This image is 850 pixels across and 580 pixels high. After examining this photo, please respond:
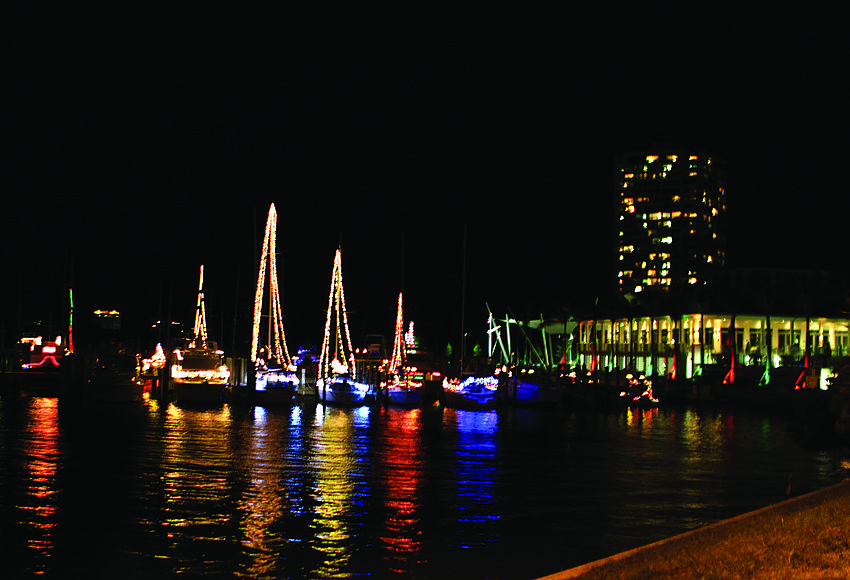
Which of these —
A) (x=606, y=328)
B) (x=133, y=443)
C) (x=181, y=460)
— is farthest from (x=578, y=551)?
(x=606, y=328)

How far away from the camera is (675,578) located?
399 inches

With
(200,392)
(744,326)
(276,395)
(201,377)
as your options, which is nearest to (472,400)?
(276,395)

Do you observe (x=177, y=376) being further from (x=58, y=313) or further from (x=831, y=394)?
(x=831, y=394)

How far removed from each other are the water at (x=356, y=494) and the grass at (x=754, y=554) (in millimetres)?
2971

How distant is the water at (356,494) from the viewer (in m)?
15.1

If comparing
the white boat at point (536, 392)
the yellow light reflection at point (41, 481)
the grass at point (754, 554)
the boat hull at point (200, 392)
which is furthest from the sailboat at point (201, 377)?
the grass at point (754, 554)

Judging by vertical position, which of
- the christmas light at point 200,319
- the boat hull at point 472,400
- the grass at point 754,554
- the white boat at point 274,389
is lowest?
the boat hull at point 472,400

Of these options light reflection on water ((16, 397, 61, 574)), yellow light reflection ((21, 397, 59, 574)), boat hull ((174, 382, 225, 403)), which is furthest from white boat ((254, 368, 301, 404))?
light reflection on water ((16, 397, 61, 574))

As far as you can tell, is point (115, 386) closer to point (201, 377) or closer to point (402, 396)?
point (201, 377)

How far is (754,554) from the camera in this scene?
10.8 metres

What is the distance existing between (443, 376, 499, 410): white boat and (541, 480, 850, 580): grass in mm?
A: 50468

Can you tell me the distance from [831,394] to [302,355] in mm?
79368

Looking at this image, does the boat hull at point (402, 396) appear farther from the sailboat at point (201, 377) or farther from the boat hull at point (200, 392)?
the boat hull at point (200, 392)

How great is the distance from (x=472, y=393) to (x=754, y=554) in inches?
2097
